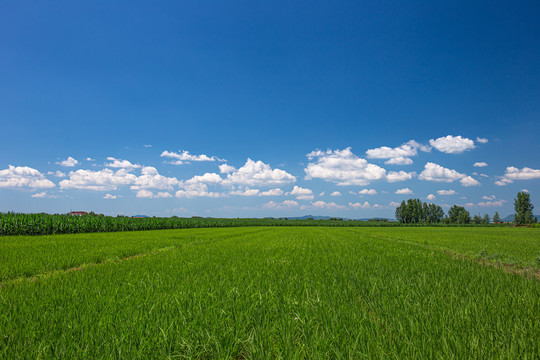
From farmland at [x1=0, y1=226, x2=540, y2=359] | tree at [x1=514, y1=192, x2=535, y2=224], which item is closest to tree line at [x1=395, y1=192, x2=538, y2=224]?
tree at [x1=514, y1=192, x2=535, y2=224]

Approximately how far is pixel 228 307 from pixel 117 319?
1.07 m

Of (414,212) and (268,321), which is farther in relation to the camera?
(414,212)

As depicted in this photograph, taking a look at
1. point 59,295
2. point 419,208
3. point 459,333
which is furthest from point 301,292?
point 419,208

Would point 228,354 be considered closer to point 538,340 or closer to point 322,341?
point 322,341

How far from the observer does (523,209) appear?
10981 cm

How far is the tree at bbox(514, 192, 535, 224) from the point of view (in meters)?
107

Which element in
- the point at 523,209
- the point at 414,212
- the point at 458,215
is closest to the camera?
the point at 523,209

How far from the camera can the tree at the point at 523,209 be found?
107m

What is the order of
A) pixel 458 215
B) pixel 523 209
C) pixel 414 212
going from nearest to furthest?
pixel 523 209, pixel 414 212, pixel 458 215

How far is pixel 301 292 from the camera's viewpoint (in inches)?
138

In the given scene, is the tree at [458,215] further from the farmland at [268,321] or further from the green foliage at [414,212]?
the farmland at [268,321]

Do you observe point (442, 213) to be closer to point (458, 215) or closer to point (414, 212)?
point (458, 215)

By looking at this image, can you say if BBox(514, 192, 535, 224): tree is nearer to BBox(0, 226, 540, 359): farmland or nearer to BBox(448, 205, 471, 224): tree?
BBox(448, 205, 471, 224): tree

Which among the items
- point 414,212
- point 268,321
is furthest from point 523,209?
point 268,321
